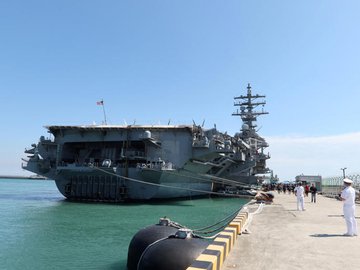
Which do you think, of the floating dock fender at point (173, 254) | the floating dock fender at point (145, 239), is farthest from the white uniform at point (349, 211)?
the floating dock fender at point (145, 239)

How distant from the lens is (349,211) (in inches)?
327

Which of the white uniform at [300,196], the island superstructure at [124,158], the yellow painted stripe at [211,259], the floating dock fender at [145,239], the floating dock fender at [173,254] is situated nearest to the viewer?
the yellow painted stripe at [211,259]

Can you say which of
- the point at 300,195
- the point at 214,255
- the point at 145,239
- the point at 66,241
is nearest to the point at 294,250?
the point at 214,255

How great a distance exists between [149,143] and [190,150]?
3.62 m

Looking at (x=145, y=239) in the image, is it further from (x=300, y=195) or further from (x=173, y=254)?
(x=300, y=195)

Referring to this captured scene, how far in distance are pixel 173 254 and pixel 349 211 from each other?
5099mm

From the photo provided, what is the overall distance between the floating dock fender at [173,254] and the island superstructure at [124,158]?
1950 centimetres

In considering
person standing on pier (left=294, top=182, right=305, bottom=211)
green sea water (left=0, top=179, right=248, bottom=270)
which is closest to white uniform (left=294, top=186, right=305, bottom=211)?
person standing on pier (left=294, top=182, right=305, bottom=211)

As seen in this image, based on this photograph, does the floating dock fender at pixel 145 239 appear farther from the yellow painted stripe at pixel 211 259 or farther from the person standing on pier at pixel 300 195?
the person standing on pier at pixel 300 195

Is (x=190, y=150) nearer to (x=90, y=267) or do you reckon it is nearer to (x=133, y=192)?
(x=133, y=192)

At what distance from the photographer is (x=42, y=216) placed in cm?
1927

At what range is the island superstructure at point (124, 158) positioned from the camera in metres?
27.5

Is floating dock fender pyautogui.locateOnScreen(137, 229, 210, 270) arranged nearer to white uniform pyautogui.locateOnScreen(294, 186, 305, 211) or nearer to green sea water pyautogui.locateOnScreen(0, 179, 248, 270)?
green sea water pyautogui.locateOnScreen(0, 179, 248, 270)

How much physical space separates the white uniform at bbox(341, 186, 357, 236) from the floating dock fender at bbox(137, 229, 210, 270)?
4.27 m
